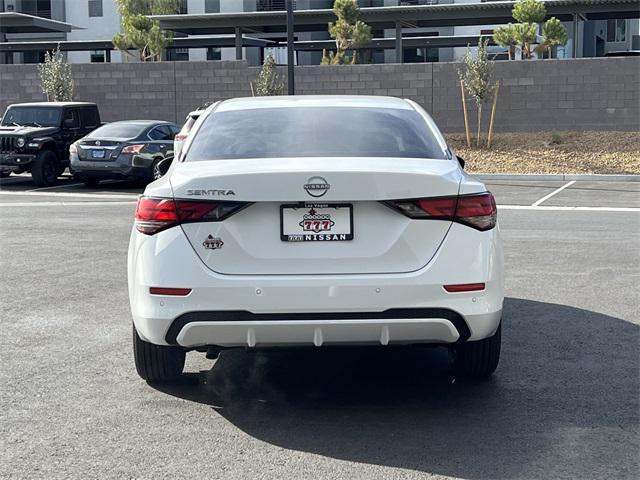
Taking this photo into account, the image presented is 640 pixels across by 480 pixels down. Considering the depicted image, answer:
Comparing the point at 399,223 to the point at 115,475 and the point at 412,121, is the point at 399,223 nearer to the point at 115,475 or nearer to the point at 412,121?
the point at 412,121

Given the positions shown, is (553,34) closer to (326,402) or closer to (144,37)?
(144,37)

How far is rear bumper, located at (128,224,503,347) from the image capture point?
4449 mm

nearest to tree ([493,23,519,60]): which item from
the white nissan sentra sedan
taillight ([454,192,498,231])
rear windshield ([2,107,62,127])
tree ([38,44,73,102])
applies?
tree ([38,44,73,102])

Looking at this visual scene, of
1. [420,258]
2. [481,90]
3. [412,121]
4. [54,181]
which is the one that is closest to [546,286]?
[412,121]

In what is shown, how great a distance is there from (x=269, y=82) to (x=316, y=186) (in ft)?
72.8

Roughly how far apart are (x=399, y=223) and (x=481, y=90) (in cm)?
2021

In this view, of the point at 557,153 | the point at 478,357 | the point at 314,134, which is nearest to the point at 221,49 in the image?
the point at 557,153

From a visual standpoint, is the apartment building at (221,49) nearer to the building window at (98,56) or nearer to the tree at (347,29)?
the building window at (98,56)

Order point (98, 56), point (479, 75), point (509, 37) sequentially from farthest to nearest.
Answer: point (98, 56)
point (509, 37)
point (479, 75)

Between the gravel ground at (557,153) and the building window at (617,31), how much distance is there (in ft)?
156

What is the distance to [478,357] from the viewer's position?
522 cm

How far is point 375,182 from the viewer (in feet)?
14.7

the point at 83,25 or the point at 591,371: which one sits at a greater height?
the point at 83,25

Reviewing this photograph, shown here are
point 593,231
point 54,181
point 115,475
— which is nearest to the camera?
point 115,475
